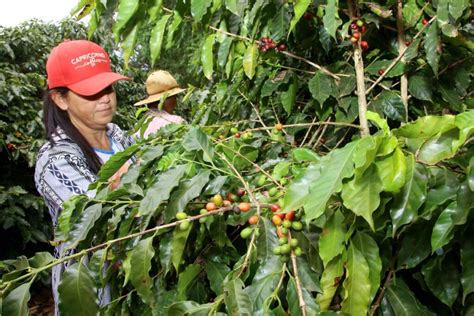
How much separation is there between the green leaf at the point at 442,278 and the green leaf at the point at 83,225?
2.55ft

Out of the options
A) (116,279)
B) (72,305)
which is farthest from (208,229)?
(116,279)

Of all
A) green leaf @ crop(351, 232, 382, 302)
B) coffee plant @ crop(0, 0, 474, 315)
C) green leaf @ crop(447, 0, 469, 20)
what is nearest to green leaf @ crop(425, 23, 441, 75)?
coffee plant @ crop(0, 0, 474, 315)

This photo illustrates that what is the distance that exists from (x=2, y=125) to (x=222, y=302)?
14.7 ft

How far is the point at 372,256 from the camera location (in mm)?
851

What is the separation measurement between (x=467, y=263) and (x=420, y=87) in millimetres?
834

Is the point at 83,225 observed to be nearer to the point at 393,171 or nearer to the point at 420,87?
the point at 393,171

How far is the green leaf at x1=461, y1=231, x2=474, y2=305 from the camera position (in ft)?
2.59

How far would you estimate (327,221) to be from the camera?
846 millimetres

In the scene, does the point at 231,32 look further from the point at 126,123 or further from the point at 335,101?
the point at 126,123

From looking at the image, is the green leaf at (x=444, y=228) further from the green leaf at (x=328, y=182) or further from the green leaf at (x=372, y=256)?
the green leaf at (x=328, y=182)

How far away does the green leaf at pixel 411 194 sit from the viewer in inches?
28.9

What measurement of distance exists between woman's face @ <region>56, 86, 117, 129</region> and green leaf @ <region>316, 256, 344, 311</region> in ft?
4.44

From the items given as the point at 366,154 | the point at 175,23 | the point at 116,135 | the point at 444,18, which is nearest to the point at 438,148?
the point at 366,154

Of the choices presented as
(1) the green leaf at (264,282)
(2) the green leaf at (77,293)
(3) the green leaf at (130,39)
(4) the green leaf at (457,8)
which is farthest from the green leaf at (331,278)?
(3) the green leaf at (130,39)
